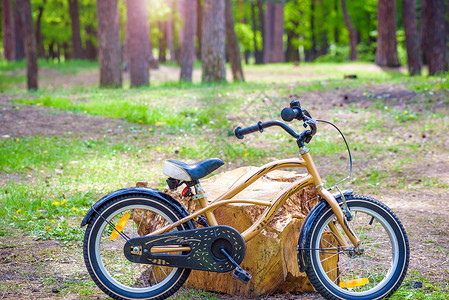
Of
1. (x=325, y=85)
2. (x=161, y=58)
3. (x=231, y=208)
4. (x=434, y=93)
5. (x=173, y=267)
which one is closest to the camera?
(x=173, y=267)

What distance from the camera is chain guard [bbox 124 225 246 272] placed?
3.52 m

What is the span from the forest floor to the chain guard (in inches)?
19.5

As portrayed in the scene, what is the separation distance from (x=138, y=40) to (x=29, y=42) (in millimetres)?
3361

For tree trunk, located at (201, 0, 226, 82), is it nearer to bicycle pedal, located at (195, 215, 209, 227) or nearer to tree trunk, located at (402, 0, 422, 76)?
tree trunk, located at (402, 0, 422, 76)

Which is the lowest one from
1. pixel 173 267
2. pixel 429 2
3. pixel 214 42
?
pixel 173 267

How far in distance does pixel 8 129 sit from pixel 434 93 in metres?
9.16

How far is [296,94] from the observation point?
12102mm

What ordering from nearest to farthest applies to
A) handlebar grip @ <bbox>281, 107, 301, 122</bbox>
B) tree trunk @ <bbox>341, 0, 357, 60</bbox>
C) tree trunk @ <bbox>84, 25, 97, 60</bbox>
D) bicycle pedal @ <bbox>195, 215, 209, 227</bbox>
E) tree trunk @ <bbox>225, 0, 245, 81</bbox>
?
handlebar grip @ <bbox>281, 107, 301, 122</bbox> → bicycle pedal @ <bbox>195, 215, 209, 227</bbox> → tree trunk @ <bbox>225, 0, 245, 81</bbox> → tree trunk @ <bbox>341, 0, 357, 60</bbox> → tree trunk @ <bbox>84, 25, 97, 60</bbox>

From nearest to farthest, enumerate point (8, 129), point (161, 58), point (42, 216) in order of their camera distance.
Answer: point (42, 216) → point (8, 129) → point (161, 58)

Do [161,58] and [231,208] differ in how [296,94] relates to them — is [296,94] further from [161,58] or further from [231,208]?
[161,58]

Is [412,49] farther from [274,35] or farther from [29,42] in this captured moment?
[274,35]

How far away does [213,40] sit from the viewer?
50.8ft

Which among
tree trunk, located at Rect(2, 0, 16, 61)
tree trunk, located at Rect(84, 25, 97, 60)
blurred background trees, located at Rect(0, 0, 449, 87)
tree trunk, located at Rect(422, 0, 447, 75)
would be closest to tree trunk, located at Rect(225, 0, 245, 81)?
blurred background trees, located at Rect(0, 0, 449, 87)

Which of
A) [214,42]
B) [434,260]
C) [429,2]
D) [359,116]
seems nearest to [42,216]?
[434,260]
